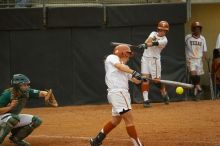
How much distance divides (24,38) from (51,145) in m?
6.30

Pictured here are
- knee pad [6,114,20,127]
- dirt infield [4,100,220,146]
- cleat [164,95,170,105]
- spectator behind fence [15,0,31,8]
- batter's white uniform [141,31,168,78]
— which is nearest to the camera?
knee pad [6,114,20,127]

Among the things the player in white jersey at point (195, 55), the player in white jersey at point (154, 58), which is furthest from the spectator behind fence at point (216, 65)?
the player in white jersey at point (154, 58)

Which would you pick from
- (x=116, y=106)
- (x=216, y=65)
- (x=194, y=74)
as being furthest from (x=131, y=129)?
(x=216, y=65)

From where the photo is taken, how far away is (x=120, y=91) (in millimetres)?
9539

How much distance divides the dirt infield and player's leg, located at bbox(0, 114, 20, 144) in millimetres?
929

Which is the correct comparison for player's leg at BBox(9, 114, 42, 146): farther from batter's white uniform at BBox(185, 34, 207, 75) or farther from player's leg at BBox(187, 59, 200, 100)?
batter's white uniform at BBox(185, 34, 207, 75)

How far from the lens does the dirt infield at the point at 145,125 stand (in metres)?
10.4

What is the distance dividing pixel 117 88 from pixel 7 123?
1.93 meters

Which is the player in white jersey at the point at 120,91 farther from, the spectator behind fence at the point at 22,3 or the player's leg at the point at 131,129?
the spectator behind fence at the point at 22,3

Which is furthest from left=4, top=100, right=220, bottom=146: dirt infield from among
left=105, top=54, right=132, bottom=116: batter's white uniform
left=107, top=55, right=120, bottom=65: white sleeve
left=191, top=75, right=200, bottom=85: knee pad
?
left=107, top=55, right=120, bottom=65: white sleeve

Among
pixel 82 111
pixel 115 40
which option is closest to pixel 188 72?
pixel 115 40

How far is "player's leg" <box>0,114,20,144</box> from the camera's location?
9.48 metres

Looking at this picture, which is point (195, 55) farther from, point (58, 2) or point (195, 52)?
point (58, 2)

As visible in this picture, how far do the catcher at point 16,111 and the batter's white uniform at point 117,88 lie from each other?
3.66ft
